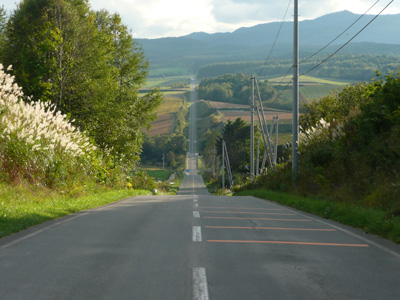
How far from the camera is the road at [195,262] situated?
5.71 meters

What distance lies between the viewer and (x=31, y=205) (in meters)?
14.6

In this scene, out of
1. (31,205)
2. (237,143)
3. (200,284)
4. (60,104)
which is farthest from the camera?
(237,143)

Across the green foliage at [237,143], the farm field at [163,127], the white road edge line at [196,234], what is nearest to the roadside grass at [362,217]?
the white road edge line at [196,234]

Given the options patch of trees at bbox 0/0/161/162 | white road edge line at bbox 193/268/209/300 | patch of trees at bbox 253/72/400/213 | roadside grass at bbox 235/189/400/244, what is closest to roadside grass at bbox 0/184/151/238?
white road edge line at bbox 193/268/209/300

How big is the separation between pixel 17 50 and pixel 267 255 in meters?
22.4

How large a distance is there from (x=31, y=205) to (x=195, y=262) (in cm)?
897

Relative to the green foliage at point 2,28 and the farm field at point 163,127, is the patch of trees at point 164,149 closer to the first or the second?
the farm field at point 163,127

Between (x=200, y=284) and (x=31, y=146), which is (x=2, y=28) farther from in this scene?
(x=200, y=284)

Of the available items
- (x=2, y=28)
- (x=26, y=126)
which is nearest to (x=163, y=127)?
(x=2, y=28)

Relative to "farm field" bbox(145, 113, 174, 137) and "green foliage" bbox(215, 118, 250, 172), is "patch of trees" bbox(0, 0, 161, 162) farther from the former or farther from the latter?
"farm field" bbox(145, 113, 174, 137)

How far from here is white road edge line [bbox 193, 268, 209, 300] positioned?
5.47m

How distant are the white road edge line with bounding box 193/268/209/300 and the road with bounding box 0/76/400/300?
13 mm

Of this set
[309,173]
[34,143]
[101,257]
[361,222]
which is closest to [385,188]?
[361,222]

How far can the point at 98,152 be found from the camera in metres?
26.4
